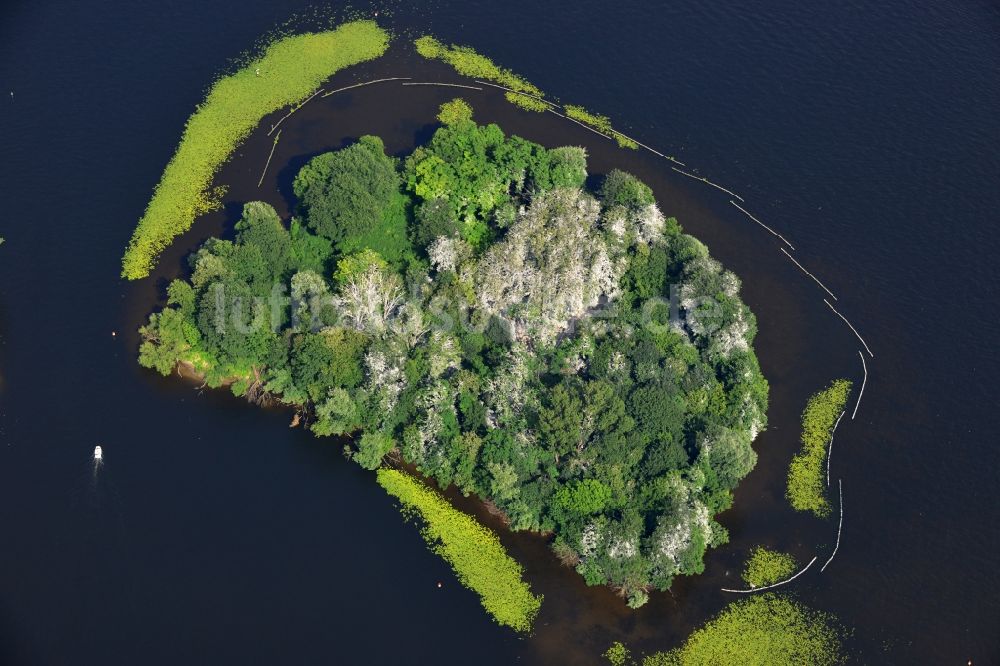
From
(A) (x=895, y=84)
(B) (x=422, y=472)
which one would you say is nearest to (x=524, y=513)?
(B) (x=422, y=472)

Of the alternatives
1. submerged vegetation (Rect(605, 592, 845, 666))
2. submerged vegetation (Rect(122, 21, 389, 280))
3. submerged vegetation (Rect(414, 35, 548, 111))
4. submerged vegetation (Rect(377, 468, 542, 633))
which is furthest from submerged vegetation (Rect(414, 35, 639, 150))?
submerged vegetation (Rect(605, 592, 845, 666))

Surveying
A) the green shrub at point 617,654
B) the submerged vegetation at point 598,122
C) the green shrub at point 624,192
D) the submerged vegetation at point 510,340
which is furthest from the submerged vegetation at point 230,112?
the green shrub at point 617,654

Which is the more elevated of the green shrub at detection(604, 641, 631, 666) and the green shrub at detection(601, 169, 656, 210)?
the green shrub at detection(601, 169, 656, 210)

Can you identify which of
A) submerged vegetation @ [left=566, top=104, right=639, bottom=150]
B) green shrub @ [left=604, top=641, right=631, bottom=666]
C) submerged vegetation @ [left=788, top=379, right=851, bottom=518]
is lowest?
green shrub @ [left=604, top=641, right=631, bottom=666]

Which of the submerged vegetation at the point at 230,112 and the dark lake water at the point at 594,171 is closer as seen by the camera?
the dark lake water at the point at 594,171

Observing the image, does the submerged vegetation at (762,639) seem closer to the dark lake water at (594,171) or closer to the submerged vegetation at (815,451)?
the dark lake water at (594,171)

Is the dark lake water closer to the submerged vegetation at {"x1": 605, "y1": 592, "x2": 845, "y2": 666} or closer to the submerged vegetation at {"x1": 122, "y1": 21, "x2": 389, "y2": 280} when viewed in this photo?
the submerged vegetation at {"x1": 605, "y1": 592, "x2": 845, "y2": 666}
